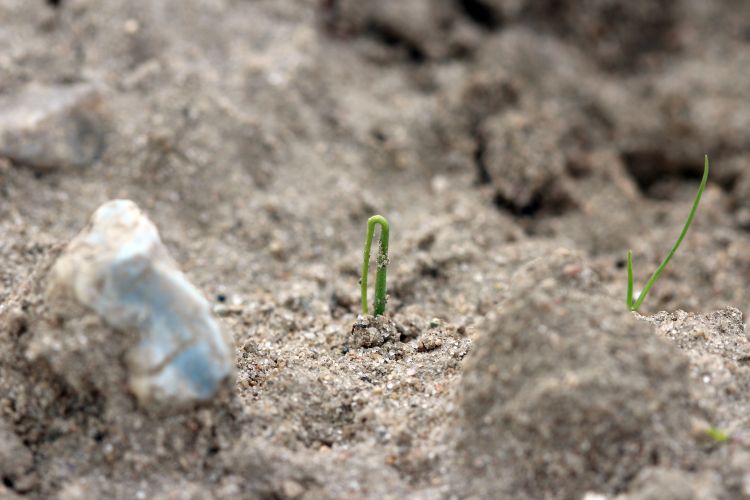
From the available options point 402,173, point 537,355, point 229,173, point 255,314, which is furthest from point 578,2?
point 537,355

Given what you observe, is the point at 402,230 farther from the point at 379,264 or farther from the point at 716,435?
the point at 716,435

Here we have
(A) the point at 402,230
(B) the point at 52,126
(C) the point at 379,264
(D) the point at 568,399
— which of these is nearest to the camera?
(D) the point at 568,399

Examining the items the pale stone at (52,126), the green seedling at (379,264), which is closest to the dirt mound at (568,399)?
the green seedling at (379,264)

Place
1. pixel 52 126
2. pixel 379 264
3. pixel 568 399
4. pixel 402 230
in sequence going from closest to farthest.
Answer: pixel 568 399, pixel 379 264, pixel 52 126, pixel 402 230

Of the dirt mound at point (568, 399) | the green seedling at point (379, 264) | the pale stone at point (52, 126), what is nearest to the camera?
the dirt mound at point (568, 399)

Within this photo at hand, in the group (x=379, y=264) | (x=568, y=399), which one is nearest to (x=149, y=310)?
(x=379, y=264)

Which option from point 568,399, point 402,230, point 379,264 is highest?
point 568,399

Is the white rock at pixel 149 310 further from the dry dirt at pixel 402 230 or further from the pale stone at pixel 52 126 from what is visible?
the pale stone at pixel 52 126
